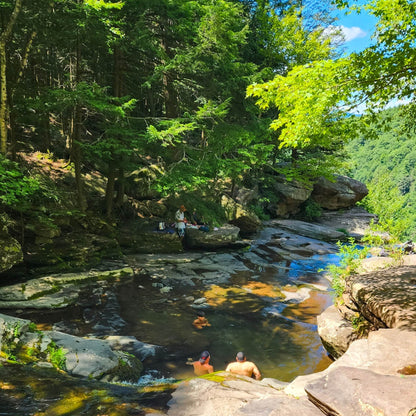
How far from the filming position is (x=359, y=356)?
4.49m

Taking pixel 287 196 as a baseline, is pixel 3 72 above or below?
above

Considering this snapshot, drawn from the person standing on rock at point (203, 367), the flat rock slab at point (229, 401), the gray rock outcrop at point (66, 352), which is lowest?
the person standing on rock at point (203, 367)

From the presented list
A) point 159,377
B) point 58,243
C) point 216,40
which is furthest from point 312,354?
point 216,40

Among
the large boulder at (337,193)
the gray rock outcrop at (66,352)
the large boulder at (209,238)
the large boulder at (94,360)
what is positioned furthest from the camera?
the large boulder at (337,193)

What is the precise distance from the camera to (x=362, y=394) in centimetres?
306

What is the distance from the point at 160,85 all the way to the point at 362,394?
14.0 meters

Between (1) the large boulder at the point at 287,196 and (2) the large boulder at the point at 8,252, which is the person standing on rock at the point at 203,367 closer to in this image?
(2) the large boulder at the point at 8,252

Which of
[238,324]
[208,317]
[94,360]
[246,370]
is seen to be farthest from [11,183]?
[238,324]

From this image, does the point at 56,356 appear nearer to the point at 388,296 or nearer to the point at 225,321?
the point at 225,321

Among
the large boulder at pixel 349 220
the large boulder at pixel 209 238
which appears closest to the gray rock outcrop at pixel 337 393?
the large boulder at pixel 209 238

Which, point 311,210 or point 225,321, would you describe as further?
point 311,210

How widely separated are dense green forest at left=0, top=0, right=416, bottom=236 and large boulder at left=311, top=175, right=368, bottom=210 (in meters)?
11.2

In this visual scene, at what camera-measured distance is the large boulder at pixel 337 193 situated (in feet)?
98.0

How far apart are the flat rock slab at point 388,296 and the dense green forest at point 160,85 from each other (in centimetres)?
344
